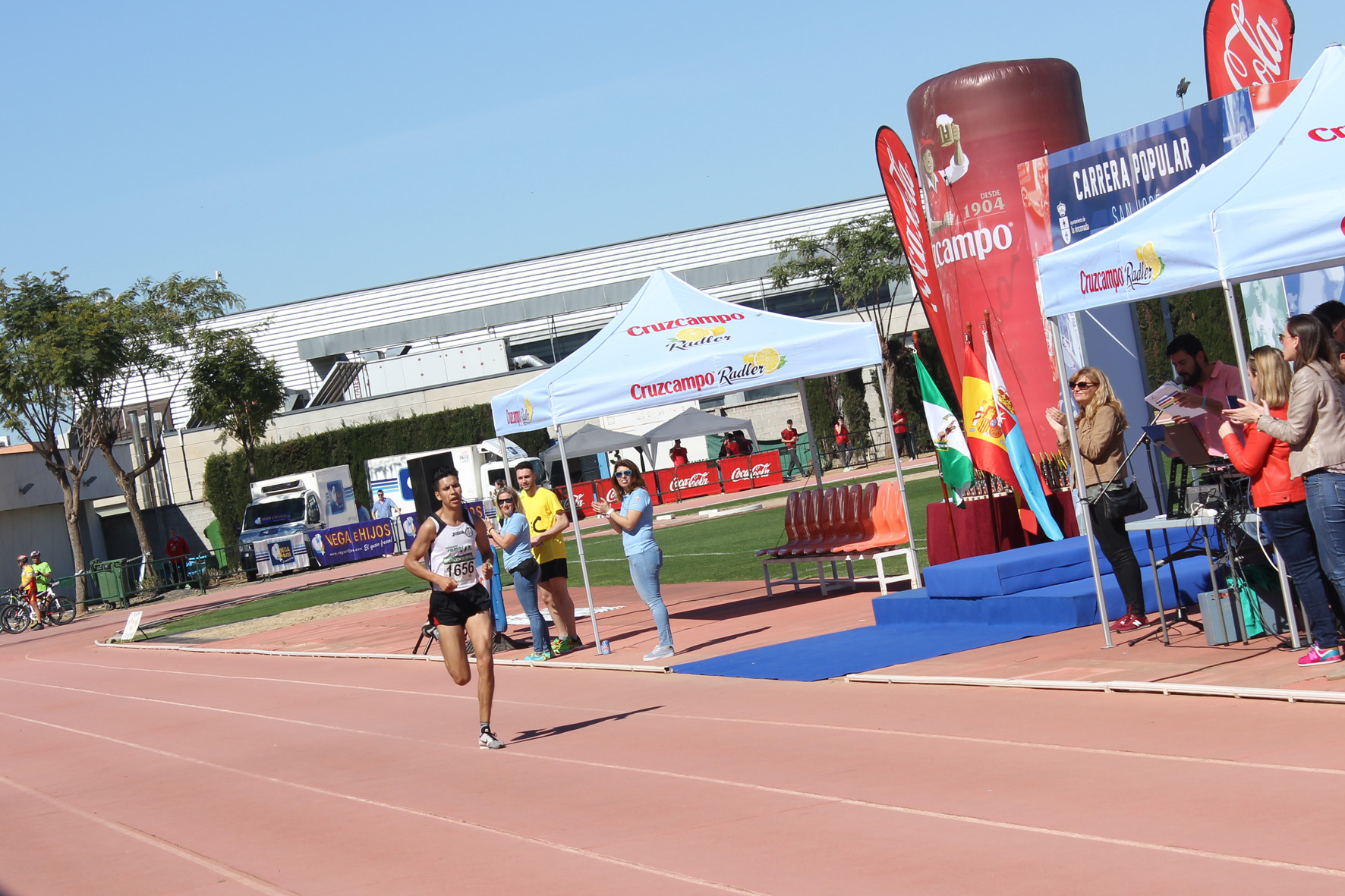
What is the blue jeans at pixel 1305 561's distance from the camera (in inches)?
304

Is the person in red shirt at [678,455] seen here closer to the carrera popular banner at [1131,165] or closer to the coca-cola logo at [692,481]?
the coca-cola logo at [692,481]

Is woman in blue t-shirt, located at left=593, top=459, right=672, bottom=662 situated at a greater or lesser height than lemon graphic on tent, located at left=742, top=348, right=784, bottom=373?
lesser

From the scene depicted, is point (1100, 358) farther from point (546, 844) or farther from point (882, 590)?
point (546, 844)

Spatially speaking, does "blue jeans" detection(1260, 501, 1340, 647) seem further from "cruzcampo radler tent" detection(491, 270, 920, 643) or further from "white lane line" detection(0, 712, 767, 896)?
"cruzcampo radler tent" detection(491, 270, 920, 643)

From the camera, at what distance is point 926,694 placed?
899 centimetres

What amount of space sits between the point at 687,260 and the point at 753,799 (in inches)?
2602

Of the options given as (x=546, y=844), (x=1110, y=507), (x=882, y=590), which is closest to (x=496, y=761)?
(x=546, y=844)

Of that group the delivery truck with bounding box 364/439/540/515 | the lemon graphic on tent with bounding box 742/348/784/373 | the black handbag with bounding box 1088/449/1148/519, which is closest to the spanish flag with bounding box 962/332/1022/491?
the lemon graphic on tent with bounding box 742/348/784/373

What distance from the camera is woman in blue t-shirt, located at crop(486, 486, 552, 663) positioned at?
13.2 m

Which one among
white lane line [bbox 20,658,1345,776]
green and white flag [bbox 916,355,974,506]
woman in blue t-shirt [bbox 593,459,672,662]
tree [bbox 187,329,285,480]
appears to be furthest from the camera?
tree [bbox 187,329,285,480]

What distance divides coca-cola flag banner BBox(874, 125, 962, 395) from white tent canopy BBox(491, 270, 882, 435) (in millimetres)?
1425

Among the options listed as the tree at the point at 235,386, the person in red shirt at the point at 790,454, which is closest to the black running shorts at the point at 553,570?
the person in red shirt at the point at 790,454

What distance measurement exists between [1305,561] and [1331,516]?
0.49 m

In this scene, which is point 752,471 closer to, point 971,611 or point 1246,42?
point 1246,42
